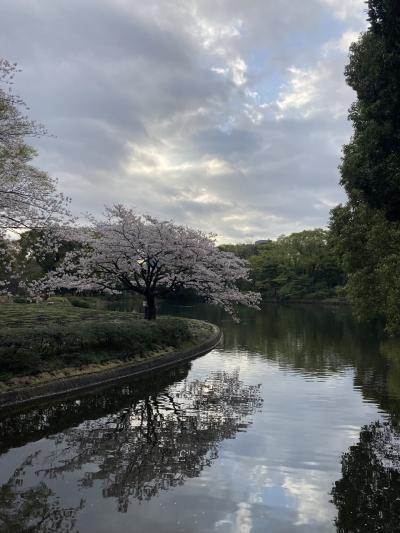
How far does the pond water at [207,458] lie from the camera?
17.7ft

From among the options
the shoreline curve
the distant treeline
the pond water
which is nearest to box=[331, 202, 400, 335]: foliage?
the pond water

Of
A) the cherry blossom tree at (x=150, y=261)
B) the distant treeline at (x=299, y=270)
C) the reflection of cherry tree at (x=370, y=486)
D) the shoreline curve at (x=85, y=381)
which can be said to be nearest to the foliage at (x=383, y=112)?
the reflection of cherry tree at (x=370, y=486)

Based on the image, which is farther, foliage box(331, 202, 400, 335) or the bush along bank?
foliage box(331, 202, 400, 335)

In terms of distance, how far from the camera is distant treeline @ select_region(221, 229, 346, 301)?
240 ft

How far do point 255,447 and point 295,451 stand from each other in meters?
0.70

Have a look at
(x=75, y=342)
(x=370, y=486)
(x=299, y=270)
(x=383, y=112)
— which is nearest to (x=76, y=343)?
(x=75, y=342)

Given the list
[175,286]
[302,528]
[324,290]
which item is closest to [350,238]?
[175,286]

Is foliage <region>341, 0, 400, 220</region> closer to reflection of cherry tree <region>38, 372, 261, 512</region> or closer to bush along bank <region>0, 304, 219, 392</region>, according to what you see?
reflection of cherry tree <region>38, 372, 261, 512</region>

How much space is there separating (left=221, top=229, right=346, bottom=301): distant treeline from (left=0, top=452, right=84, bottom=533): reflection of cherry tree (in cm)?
6702

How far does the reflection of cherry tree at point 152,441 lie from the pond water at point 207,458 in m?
0.03

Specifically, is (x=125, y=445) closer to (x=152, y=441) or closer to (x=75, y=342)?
(x=152, y=441)

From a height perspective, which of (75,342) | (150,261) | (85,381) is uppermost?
(150,261)

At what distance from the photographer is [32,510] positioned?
214 inches

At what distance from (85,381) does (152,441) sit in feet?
16.5
